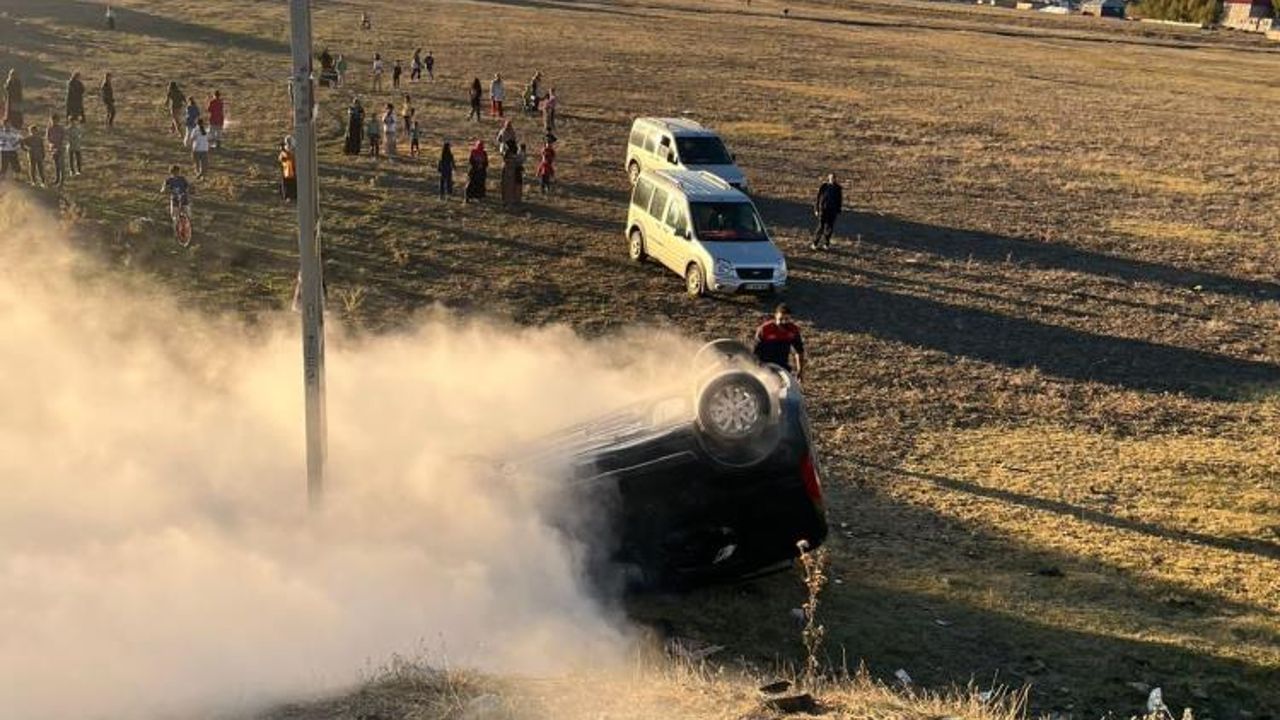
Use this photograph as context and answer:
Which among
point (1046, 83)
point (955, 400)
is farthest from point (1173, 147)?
point (955, 400)

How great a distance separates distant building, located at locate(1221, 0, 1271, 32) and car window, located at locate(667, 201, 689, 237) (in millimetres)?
118456

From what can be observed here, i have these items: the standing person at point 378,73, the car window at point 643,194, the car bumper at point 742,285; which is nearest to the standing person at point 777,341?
the car bumper at point 742,285

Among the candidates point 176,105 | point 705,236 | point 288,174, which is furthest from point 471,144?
point 705,236

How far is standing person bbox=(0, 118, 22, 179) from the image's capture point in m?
22.1

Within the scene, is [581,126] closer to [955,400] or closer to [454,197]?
[454,197]

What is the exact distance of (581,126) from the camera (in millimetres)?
33500

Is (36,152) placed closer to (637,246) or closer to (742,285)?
(637,246)

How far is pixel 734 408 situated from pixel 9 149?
20.9 m

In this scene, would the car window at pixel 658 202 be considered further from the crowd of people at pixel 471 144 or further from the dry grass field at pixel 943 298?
the crowd of people at pixel 471 144

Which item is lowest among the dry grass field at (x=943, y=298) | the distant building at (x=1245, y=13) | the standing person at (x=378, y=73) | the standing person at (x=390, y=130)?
the dry grass field at (x=943, y=298)

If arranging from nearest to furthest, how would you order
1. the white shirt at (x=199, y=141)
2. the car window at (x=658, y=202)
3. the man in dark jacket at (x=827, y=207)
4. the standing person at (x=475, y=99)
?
the car window at (x=658, y=202), the man in dark jacket at (x=827, y=207), the white shirt at (x=199, y=141), the standing person at (x=475, y=99)

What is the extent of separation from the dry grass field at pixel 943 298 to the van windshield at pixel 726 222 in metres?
1.12

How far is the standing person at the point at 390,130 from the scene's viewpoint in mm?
26000

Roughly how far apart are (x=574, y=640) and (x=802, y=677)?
1.75m
